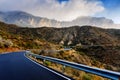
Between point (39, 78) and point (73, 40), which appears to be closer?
point (39, 78)

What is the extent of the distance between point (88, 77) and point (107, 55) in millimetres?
95263

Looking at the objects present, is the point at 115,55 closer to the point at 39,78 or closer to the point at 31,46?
the point at 31,46

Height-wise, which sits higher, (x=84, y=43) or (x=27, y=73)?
(x=27, y=73)

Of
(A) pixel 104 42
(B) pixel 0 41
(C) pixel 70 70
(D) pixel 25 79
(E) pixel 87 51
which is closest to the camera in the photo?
(D) pixel 25 79

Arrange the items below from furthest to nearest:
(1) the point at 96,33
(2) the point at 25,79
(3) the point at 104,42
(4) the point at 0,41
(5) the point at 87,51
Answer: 1. (1) the point at 96,33
2. (3) the point at 104,42
3. (5) the point at 87,51
4. (4) the point at 0,41
5. (2) the point at 25,79

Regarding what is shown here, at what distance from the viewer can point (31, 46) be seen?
363 ft

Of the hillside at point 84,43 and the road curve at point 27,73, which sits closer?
the road curve at point 27,73

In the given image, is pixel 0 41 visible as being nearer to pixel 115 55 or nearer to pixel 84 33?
pixel 115 55

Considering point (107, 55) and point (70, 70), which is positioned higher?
point (70, 70)

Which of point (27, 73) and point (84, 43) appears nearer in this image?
point (27, 73)

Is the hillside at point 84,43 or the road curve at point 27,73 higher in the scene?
the road curve at point 27,73

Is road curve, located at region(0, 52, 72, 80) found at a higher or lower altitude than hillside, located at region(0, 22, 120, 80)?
higher

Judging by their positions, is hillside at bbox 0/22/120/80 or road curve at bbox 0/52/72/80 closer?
road curve at bbox 0/52/72/80

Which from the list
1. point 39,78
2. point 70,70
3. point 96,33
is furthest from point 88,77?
point 96,33
